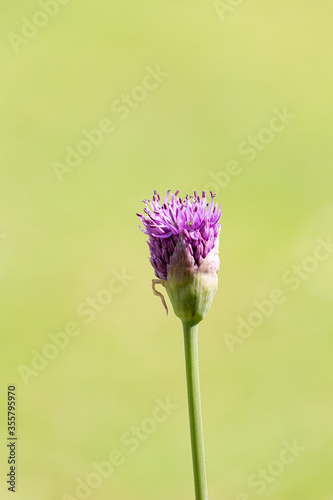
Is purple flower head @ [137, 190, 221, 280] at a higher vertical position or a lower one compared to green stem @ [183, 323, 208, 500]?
higher

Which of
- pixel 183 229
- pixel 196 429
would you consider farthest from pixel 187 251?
pixel 196 429

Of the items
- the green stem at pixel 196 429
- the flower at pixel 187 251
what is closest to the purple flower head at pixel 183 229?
the flower at pixel 187 251

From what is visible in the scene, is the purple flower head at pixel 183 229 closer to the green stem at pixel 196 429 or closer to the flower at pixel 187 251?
the flower at pixel 187 251

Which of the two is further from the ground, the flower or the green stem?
the flower

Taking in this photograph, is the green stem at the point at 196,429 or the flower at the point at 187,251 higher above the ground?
the flower at the point at 187,251

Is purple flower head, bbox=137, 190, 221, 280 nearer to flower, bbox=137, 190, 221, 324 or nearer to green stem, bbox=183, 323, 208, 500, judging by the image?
flower, bbox=137, 190, 221, 324

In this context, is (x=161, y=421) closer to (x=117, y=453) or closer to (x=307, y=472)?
(x=117, y=453)

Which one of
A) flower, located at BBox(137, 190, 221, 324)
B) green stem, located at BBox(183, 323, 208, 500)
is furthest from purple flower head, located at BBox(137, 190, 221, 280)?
green stem, located at BBox(183, 323, 208, 500)

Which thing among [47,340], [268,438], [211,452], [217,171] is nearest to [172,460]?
[211,452]
